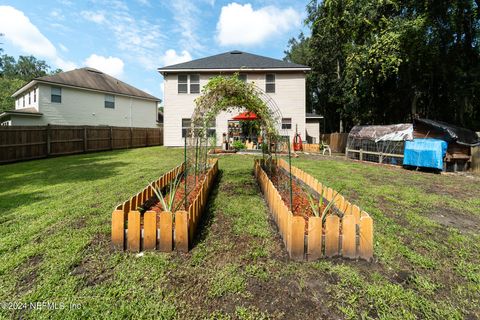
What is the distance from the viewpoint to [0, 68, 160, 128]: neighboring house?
53.6 ft

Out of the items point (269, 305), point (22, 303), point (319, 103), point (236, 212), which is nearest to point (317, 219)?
point (269, 305)

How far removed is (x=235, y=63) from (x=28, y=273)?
16.9 meters

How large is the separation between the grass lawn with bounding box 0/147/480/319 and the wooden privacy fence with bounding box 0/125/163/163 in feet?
27.5

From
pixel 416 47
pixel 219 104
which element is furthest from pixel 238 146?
pixel 416 47

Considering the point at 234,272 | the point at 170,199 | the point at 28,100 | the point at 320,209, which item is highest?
the point at 28,100

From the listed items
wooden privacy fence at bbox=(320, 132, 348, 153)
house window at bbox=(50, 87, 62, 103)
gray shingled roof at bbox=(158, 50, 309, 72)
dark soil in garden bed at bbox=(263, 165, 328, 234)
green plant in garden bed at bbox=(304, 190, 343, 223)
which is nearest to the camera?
green plant in garden bed at bbox=(304, 190, 343, 223)

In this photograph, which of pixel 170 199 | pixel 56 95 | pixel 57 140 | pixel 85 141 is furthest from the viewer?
pixel 56 95

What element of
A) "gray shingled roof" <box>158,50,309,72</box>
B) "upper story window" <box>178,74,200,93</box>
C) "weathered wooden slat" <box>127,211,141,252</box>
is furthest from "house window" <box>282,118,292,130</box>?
"weathered wooden slat" <box>127,211,141,252</box>

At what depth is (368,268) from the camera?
249 cm

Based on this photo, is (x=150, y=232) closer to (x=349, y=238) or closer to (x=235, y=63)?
(x=349, y=238)

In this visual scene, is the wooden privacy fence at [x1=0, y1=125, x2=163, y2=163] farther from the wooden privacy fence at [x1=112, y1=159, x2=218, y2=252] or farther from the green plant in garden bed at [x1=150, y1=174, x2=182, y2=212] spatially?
the wooden privacy fence at [x1=112, y1=159, x2=218, y2=252]

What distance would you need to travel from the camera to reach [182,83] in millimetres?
16422

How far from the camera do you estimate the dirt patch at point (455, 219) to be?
3661 millimetres

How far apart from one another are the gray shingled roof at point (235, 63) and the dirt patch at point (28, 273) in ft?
49.8
